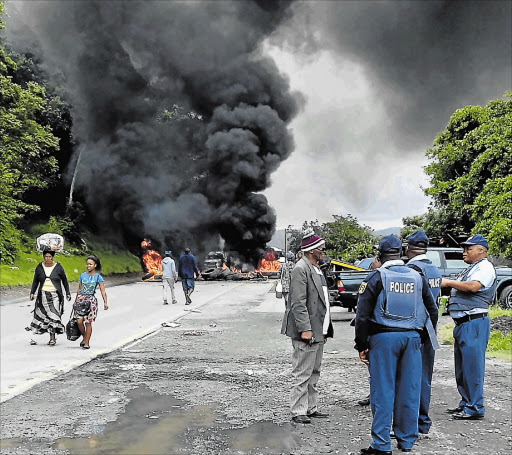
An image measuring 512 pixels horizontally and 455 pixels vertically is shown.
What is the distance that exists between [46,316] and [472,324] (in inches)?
266

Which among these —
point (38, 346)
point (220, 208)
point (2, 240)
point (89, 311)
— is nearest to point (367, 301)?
point (89, 311)

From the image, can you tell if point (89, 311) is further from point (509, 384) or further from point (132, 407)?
point (509, 384)

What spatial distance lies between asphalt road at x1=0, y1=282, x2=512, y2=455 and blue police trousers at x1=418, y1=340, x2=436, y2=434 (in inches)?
4.8

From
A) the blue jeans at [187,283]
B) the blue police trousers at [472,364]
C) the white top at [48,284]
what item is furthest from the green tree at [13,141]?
the blue police trousers at [472,364]

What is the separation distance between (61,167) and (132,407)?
36185 mm

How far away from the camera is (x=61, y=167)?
128 feet

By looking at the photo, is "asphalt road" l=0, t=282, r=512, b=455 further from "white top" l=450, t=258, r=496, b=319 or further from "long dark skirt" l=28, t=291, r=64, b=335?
"white top" l=450, t=258, r=496, b=319

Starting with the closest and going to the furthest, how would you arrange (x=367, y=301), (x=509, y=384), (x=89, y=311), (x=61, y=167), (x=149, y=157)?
(x=367, y=301), (x=509, y=384), (x=89, y=311), (x=61, y=167), (x=149, y=157)

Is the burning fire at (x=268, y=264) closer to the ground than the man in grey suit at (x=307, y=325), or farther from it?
farther from it

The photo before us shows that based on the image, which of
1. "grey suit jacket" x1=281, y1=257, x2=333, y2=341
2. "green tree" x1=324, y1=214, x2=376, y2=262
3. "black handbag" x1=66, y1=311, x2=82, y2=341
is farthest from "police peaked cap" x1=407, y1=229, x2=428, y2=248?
"green tree" x1=324, y1=214, x2=376, y2=262

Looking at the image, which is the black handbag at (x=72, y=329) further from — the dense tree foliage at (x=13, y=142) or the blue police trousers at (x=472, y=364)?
the dense tree foliage at (x=13, y=142)

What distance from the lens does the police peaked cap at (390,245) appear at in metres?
4.45

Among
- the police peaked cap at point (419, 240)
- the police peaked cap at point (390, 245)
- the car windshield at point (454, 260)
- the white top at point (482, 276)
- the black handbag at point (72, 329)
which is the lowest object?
the black handbag at point (72, 329)

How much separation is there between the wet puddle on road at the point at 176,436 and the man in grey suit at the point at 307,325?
380mm
